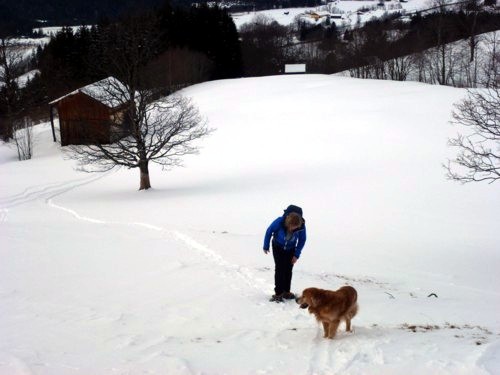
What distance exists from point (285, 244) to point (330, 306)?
1777mm

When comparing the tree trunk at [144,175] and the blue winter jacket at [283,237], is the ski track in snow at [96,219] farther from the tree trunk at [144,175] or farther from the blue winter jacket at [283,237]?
the tree trunk at [144,175]

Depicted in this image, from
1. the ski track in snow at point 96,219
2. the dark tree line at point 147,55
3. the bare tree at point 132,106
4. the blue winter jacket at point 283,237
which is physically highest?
the dark tree line at point 147,55

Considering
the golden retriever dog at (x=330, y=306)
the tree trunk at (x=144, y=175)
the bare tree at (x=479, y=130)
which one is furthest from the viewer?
the tree trunk at (x=144, y=175)

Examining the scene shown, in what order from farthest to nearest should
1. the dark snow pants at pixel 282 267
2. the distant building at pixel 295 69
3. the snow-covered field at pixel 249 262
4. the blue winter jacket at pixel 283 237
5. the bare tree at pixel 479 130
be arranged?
the distant building at pixel 295 69 → the bare tree at pixel 479 130 → the dark snow pants at pixel 282 267 → the blue winter jacket at pixel 283 237 → the snow-covered field at pixel 249 262

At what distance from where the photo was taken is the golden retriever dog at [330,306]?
5766 mm

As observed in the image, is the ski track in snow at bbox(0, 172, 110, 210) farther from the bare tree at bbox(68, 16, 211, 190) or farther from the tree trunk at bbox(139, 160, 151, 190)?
the tree trunk at bbox(139, 160, 151, 190)

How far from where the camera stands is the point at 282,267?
7582 millimetres

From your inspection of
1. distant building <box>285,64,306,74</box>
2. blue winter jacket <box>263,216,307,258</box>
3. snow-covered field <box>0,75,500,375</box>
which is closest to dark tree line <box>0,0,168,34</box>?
distant building <box>285,64,306,74</box>

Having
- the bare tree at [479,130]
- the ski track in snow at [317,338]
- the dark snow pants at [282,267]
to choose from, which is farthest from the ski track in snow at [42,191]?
the bare tree at [479,130]

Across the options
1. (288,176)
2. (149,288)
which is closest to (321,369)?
(149,288)

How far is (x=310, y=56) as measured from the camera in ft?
330

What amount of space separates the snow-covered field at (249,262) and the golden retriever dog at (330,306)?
230mm

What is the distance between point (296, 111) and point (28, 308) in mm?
34857

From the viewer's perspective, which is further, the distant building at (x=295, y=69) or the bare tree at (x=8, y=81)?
the distant building at (x=295, y=69)
